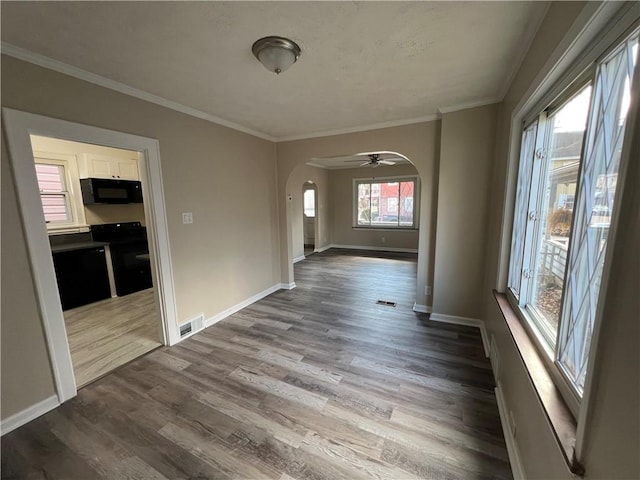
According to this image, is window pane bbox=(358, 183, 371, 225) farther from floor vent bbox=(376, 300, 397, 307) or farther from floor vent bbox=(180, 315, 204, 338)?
floor vent bbox=(180, 315, 204, 338)

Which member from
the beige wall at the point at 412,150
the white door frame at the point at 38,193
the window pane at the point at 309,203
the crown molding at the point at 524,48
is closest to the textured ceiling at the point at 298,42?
the crown molding at the point at 524,48

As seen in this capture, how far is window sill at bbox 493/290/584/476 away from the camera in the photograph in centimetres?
85

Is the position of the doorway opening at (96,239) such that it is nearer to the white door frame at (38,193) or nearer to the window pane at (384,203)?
the white door frame at (38,193)

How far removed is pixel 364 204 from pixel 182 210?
5814 millimetres

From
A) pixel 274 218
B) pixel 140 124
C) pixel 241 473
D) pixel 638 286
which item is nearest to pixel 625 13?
pixel 638 286

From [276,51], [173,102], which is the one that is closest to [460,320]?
[276,51]

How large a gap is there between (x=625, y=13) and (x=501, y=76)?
1.51m

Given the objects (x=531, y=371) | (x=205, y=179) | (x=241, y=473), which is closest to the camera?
(x=531, y=371)

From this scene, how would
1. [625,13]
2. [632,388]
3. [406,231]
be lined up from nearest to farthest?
[632,388] → [625,13] → [406,231]

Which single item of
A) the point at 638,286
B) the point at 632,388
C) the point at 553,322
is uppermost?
the point at 638,286

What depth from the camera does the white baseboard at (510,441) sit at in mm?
1356

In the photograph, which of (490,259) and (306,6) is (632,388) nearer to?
(306,6)

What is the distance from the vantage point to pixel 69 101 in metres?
1.90

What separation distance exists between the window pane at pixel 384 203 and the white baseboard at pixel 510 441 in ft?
19.5
